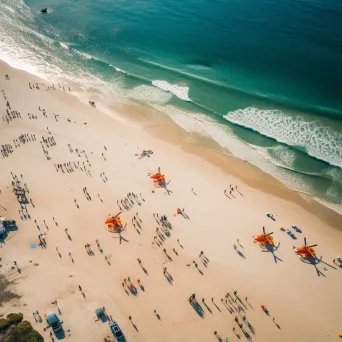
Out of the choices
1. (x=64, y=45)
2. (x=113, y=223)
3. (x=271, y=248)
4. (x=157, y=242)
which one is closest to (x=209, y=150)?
(x=271, y=248)

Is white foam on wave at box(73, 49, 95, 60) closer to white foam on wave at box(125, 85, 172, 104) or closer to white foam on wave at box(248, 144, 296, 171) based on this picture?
white foam on wave at box(125, 85, 172, 104)

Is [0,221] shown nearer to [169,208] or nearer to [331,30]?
[169,208]

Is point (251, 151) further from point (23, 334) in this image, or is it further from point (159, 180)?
point (23, 334)

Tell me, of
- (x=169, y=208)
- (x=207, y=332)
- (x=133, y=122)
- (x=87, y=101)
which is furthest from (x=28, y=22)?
(x=207, y=332)

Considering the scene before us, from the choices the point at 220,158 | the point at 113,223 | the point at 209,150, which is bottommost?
the point at 113,223

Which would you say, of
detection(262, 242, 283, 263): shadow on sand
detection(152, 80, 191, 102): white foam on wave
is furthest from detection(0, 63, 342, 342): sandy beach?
detection(152, 80, 191, 102): white foam on wave

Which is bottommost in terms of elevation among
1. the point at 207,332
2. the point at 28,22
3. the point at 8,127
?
the point at 207,332
